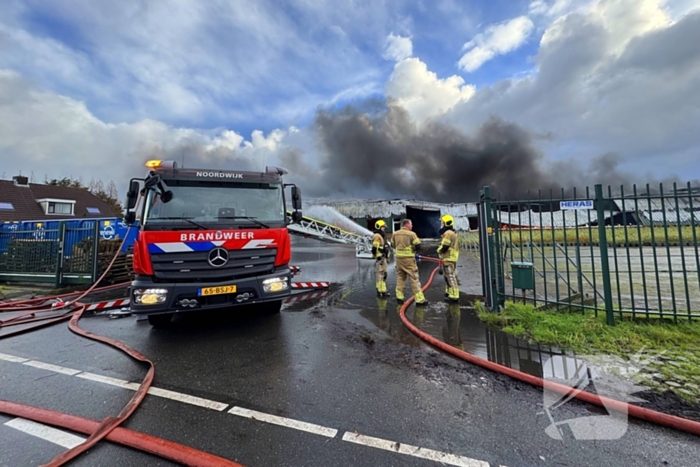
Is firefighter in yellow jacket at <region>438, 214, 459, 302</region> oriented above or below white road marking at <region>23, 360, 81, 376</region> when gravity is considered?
above

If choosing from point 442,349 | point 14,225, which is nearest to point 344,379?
point 442,349

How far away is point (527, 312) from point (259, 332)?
4.23 metres

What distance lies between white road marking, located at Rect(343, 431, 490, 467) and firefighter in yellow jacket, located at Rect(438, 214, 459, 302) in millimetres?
4340

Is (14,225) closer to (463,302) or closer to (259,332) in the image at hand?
(259,332)

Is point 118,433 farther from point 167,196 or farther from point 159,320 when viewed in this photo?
point 167,196

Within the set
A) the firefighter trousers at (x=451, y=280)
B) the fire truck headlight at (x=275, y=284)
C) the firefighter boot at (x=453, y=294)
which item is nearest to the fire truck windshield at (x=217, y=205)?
the fire truck headlight at (x=275, y=284)

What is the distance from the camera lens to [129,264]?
9906mm

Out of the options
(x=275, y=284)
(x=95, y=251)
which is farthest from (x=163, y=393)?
(x=95, y=251)

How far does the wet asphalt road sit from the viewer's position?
7.02 ft

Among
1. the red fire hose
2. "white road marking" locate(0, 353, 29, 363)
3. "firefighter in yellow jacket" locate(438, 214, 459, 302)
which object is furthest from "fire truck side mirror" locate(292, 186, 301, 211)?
"white road marking" locate(0, 353, 29, 363)

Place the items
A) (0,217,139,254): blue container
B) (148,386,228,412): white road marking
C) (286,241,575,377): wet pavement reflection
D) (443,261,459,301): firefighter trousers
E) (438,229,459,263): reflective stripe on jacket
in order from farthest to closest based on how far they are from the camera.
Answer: (0,217,139,254): blue container, (443,261,459,301): firefighter trousers, (438,229,459,263): reflective stripe on jacket, (286,241,575,377): wet pavement reflection, (148,386,228,412): white road marking

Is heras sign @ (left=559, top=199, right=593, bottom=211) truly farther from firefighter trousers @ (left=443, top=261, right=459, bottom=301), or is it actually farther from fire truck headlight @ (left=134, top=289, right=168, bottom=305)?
fire truck headlight @ (left=134, top=289, right=168, bottom=305)

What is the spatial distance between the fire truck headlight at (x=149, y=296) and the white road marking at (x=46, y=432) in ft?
5.18

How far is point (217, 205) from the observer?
4.77 m
